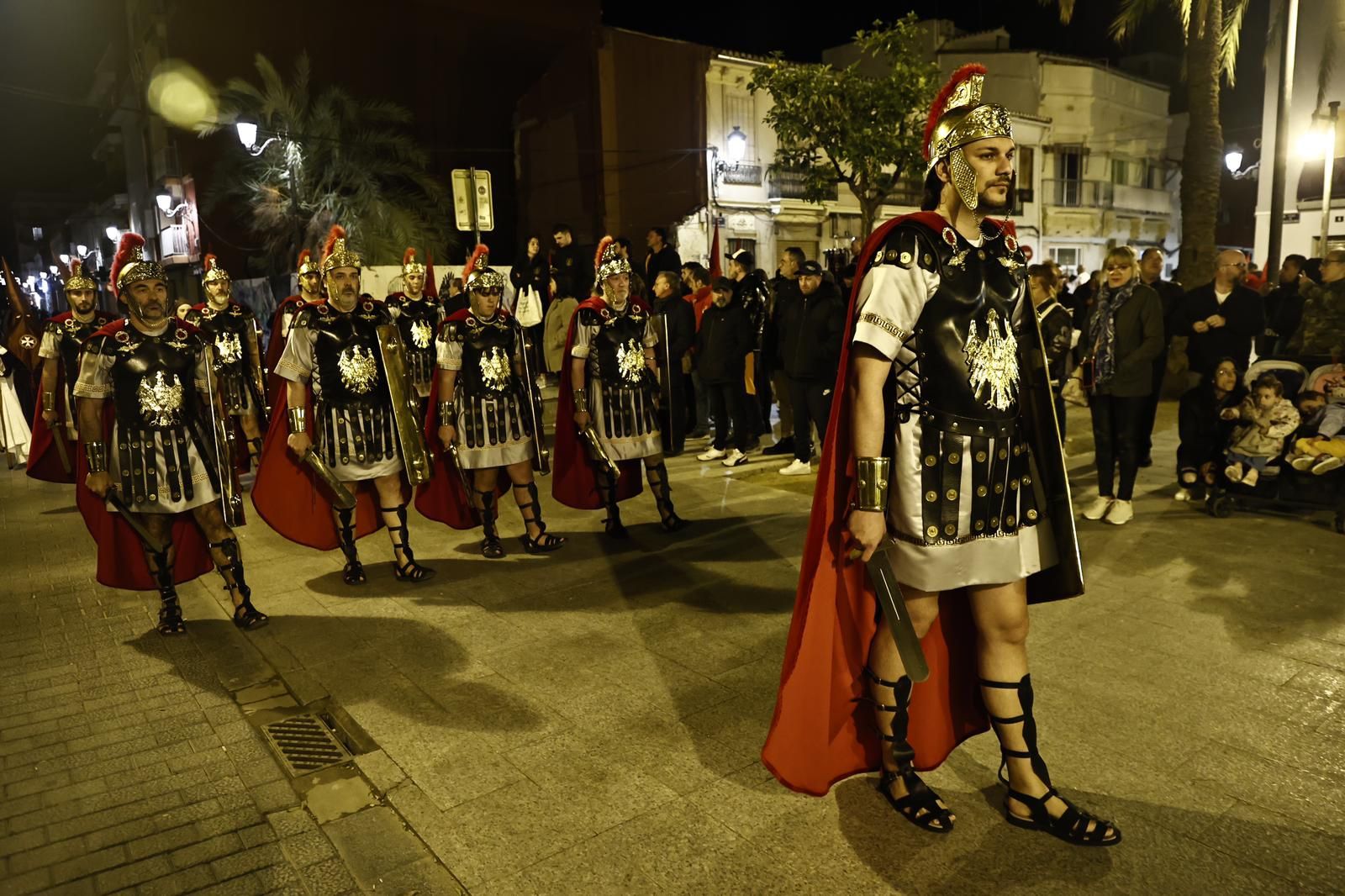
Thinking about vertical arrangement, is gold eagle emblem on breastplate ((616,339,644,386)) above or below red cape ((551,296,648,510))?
above

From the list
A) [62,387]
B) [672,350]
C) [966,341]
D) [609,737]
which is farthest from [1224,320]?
[62,387]

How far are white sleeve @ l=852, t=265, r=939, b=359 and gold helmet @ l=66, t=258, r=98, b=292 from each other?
7.74 meters

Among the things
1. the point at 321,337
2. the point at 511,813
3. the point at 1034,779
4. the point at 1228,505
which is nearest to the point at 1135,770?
the point at 1034,779

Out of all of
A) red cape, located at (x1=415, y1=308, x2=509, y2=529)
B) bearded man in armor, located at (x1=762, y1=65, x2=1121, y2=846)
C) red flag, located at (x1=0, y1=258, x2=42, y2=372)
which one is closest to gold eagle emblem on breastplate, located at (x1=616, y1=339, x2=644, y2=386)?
red cape, located at (x1=415, y1=308, x2=509, y2=529)

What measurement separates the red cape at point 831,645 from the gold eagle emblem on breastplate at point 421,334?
6.42m

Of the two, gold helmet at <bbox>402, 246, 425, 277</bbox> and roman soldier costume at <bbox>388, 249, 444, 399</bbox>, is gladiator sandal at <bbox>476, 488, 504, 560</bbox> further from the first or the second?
gold helmet at <bbox>402, 246, 425, 277</bbox>

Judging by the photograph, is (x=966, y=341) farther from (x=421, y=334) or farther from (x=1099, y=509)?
(x=421, y=334)

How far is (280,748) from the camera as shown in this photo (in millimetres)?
3945

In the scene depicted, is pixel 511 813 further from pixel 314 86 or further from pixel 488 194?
pixel 314 86

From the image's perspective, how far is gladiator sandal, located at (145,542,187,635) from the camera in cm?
539

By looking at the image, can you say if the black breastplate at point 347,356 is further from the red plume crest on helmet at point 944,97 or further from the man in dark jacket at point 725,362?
the man in dark jacket at point 725,362

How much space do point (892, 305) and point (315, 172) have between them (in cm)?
1836

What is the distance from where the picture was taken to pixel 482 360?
647 centimetres

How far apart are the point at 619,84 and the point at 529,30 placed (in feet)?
12.0
